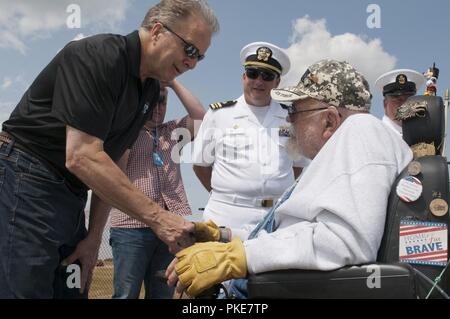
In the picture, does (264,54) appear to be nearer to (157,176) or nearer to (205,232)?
(157,176)

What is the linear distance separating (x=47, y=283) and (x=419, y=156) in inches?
67.4

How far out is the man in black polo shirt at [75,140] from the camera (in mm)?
1923

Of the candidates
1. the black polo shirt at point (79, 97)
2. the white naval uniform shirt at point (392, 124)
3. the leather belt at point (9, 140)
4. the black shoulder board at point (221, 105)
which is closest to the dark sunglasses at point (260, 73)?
the black shoulder board at point (221, 105)

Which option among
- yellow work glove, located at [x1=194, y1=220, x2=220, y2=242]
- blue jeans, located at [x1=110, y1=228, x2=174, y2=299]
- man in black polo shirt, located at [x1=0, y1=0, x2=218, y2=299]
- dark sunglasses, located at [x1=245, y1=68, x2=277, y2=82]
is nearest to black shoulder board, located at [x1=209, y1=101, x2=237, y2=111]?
dark sunglasses, located at [x1=245, y1=68, x2=277, y2=82]

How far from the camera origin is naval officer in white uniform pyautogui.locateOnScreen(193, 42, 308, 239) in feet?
10.9

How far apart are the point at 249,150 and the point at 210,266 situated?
1.82 meters

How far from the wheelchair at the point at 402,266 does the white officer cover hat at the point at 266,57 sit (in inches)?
87.4

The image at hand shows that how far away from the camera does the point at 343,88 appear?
2.02m

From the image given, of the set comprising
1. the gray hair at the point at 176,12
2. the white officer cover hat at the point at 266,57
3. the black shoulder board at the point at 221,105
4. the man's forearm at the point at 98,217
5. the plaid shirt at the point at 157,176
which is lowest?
the man's forearm at the point at 98,217

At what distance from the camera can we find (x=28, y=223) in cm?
201

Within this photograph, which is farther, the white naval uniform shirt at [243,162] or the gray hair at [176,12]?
the white naval uniform shirt at [243,162]

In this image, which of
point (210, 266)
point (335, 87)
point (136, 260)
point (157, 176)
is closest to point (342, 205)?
point (210, 266)

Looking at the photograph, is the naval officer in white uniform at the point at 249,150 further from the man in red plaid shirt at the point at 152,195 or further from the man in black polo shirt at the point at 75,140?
the man in black polo shirt at the point at 75,140
